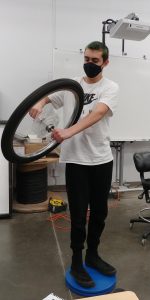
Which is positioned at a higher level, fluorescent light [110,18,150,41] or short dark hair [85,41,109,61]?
fluorescent light [110,18,150,41]

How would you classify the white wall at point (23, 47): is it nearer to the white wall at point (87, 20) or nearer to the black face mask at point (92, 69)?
the white wall at point (87, 20)

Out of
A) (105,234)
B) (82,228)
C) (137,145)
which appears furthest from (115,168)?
(82,228)

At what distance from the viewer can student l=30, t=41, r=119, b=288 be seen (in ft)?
5.72

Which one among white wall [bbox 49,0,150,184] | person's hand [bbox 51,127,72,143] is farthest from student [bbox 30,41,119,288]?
white wall [bbox 49,0,150,184]

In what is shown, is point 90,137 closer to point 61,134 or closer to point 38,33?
point 61,134

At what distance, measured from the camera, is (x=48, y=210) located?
346 cm

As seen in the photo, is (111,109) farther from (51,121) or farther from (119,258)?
(119,258)

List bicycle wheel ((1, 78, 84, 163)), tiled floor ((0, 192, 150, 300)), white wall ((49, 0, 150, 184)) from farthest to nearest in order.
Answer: white wall ((49, 0, 150, 184)) < tiled floor ((0, 192, 150, 300)) < bicycle wheel ((1, 78, 84, 163))

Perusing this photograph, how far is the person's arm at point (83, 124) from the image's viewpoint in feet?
5.13

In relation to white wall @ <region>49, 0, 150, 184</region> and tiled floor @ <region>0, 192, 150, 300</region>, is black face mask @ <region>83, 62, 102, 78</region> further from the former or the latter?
white wall @ <region>49, 0, 150, 184</region>

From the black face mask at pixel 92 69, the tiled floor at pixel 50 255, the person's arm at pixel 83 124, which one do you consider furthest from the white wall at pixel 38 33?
the person's arm at pixel 83 124

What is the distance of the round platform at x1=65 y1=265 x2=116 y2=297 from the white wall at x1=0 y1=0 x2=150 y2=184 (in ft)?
8.33

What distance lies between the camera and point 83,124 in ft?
5.31

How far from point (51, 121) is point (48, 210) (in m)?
1.81
